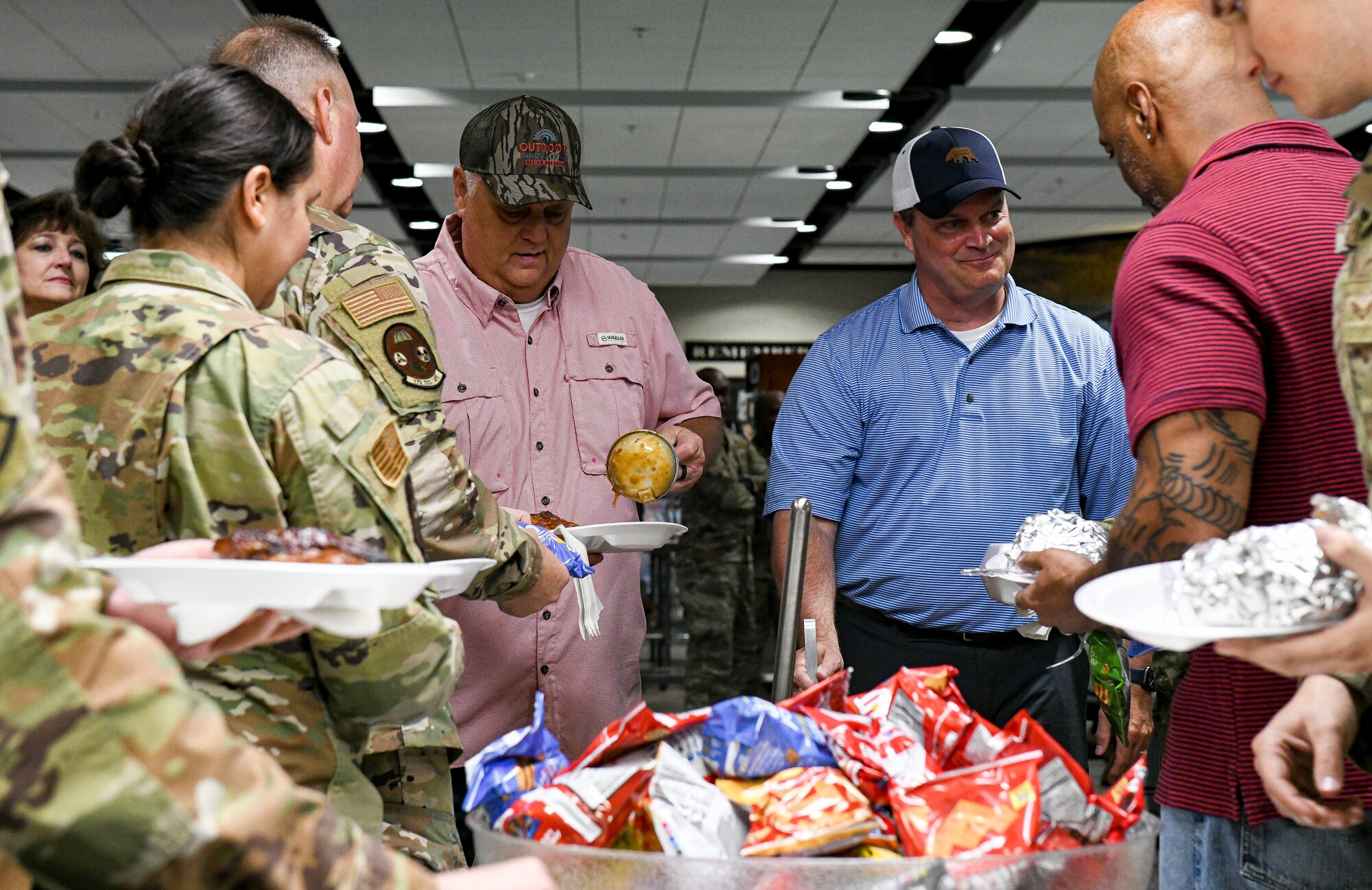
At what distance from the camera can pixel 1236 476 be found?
134 cm

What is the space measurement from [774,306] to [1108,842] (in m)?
15.4

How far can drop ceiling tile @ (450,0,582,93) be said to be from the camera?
6.76 meters

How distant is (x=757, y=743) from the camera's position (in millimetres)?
972

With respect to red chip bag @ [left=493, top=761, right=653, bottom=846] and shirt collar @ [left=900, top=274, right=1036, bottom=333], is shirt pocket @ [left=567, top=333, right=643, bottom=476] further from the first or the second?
red chip bag @ [left=493, top=761, right=653, bottom=846]

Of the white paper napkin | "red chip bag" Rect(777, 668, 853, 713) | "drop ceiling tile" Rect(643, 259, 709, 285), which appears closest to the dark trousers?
the white paper napkin

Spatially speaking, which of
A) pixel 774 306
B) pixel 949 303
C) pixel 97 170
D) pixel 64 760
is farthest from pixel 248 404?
pixel 774 306

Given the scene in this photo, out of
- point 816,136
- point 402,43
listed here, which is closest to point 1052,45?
point 816,136

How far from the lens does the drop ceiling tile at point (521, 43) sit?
676 cm

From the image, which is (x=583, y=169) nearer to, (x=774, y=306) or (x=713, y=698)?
(x=713, y=698)

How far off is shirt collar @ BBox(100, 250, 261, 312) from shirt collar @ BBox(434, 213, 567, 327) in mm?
1146

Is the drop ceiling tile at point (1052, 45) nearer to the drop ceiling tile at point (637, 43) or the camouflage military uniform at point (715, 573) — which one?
the drop ceiling tile at point (637, 43)

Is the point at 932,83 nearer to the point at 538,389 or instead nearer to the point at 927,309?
the point at 927,309

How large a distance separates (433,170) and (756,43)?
391cm

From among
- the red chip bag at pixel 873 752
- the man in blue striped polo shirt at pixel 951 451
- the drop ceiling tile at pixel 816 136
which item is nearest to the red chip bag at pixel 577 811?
the red chip bag at pixel 873 752
